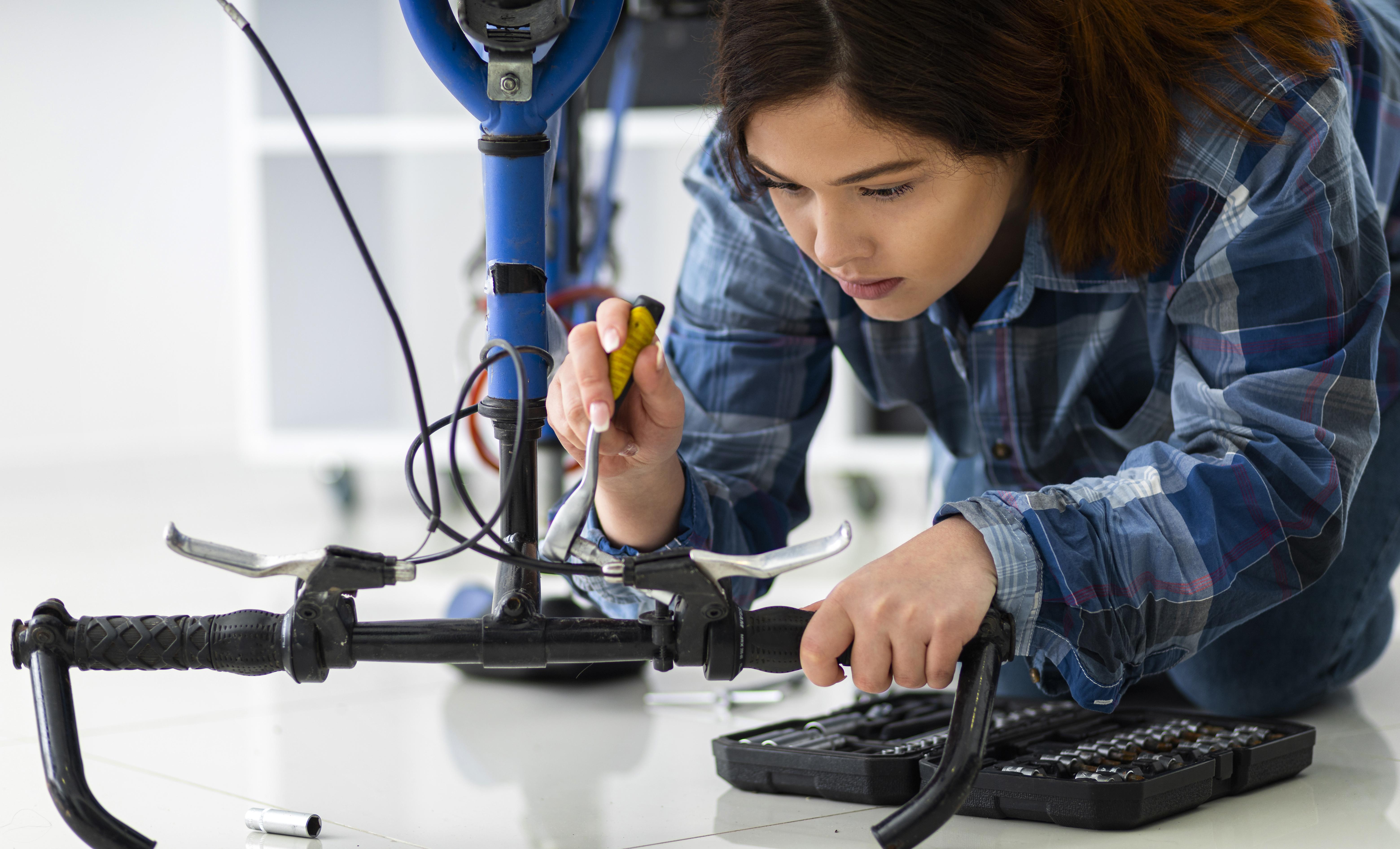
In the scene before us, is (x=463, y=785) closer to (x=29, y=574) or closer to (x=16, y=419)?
(x=29, y=574)

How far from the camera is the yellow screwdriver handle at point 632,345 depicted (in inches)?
26.7

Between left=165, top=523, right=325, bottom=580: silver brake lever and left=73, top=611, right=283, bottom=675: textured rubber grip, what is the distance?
0.09 ft

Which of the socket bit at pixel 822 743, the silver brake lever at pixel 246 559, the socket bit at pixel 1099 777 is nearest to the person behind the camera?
the silver brake lever at pixel 246 559

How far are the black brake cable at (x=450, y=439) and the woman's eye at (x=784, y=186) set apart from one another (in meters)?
0.20

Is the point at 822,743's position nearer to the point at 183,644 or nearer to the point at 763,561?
the point at 763,561

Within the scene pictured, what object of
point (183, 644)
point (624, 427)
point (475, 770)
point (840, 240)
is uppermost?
point (840, 240)

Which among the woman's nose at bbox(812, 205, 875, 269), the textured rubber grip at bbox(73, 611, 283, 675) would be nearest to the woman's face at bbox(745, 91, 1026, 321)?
the woman's nose at bbox(812, 205, 875, 269)

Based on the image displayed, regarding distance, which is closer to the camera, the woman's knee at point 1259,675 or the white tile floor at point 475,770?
the white tile floor at point 475,770

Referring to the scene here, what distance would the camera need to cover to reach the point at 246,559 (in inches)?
25.7

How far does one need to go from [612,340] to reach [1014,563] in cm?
25

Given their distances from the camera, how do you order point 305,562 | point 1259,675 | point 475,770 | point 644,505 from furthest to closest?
point 1259,675
point 475,770
point 644,505
point 305,562

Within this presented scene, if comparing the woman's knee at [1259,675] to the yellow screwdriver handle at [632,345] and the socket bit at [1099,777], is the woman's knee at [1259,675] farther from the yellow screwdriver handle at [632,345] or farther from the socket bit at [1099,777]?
the yellow screwdriver handle at [632,345]

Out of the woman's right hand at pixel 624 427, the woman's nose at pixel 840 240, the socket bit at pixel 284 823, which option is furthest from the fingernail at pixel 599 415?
the socket bit at pixel 284 823

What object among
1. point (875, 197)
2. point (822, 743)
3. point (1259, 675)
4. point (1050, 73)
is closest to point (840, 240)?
point (875, 197)
